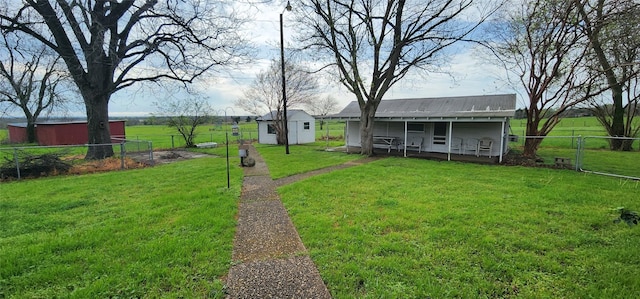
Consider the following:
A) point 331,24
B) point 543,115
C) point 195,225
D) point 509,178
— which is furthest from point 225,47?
point 543,115

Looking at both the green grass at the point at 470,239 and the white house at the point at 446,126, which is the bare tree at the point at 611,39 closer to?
the white house at the point at 446,126

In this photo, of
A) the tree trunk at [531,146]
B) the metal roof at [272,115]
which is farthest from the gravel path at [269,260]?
the metal roof at [272,115]

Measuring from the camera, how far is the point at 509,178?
25.8ft

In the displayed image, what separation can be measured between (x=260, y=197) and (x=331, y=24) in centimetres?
955

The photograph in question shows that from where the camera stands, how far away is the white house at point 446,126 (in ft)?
39.8

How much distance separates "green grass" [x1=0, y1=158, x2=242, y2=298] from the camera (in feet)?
8.87

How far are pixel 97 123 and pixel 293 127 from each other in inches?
487

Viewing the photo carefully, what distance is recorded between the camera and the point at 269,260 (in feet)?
10.6

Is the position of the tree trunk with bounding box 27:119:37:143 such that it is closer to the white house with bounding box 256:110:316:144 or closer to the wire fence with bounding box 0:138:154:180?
the wire fence with bounding box 0:138:154:180

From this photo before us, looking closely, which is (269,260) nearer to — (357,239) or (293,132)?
(357,239)

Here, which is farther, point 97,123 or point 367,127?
point 367,127

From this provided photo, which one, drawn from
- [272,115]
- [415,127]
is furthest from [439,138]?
[272,115]

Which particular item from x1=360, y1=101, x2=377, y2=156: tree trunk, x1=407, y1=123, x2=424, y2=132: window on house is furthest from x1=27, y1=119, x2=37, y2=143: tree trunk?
x1=407, y1=123, x2=424, y2=132: window on house

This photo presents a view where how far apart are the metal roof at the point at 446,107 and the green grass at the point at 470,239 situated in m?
6.51
